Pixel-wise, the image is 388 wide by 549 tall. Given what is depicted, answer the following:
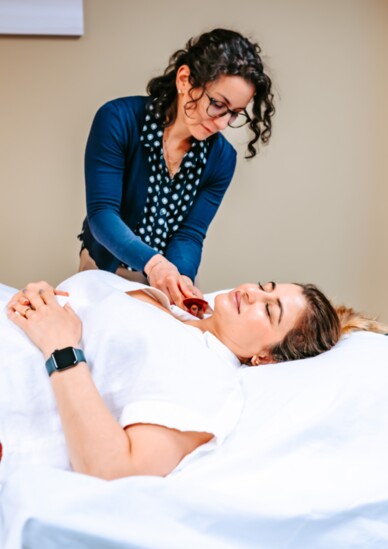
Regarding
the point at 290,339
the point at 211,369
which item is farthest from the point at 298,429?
the point at 290,339

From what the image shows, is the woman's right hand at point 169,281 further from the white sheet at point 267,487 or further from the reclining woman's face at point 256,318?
the white sheet at point 267,487

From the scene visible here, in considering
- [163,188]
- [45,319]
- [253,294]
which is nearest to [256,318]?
[253,294]

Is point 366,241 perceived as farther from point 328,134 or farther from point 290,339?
point 290,339

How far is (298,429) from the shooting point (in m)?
1.29

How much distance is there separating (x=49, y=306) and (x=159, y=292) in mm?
335

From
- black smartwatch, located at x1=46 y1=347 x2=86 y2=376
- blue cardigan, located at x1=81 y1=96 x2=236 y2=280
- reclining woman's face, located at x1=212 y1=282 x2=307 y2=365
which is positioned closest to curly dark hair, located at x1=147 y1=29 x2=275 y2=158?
blue cardigan, located at x1=81 y1=96 x2=236 y2=280

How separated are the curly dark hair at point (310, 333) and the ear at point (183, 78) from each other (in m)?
0.67

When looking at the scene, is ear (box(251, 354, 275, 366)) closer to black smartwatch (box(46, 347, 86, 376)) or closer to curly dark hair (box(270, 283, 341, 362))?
curly dark hair (box(270, 283, 341, 362))

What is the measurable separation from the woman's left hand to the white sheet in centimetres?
32

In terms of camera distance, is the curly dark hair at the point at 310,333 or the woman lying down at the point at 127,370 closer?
the woman lying down at the point at 127,370

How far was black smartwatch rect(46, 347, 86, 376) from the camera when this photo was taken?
49.1 inches

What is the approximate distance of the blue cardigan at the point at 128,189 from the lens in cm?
187

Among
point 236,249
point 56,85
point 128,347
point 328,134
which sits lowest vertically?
point 236,249

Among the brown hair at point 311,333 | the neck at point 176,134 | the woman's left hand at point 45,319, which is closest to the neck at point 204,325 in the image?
the brown hair at point 311,333
